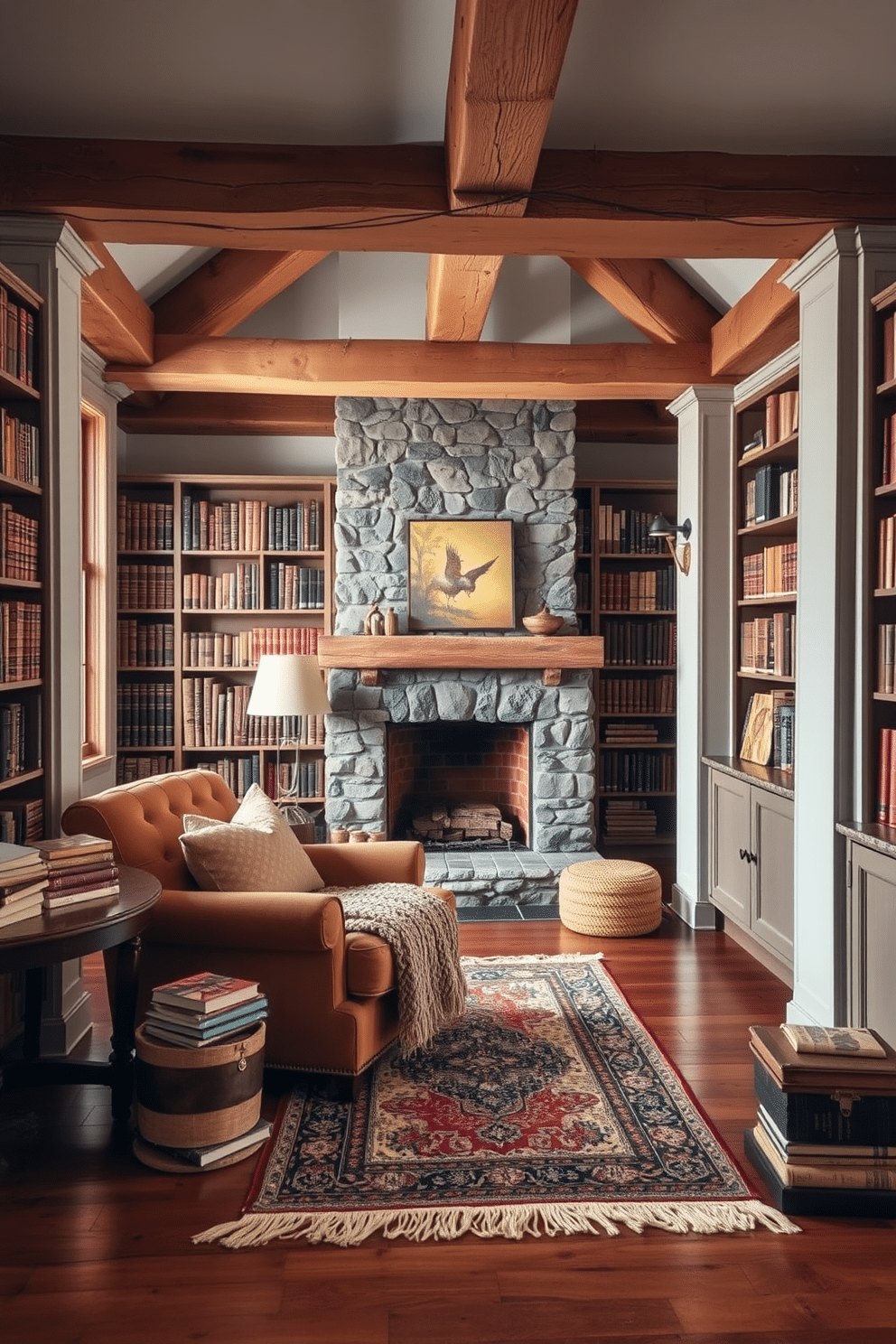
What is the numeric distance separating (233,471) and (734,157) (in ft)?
13.0

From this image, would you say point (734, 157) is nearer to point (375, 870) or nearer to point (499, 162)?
point (499, 162)

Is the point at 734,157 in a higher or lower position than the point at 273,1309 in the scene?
higher

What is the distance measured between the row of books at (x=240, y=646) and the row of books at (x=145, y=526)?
A: 1.84 ft

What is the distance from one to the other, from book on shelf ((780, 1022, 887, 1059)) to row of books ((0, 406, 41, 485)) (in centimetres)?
269

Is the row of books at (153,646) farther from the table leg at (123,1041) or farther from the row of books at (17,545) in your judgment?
the table leg at (123,1041)

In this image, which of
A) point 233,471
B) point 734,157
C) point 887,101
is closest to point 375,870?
point 734,157

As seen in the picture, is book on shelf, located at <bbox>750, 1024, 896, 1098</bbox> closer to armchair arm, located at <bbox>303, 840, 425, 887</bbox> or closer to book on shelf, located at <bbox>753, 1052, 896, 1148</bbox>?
Answer: book on shelf, located at <bbox>753, 1052, 896, 1148</bbox>

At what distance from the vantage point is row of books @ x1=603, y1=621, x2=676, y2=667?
6508 millimetres

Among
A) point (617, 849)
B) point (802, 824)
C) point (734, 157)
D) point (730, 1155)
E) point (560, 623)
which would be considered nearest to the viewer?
point (730, 1155)

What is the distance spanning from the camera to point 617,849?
6.52m

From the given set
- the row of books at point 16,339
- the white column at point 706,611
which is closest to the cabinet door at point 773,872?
the white column at point 706,611

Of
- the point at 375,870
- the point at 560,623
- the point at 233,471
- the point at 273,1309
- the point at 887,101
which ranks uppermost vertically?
the point at 887,101

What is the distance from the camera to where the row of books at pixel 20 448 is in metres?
3.05

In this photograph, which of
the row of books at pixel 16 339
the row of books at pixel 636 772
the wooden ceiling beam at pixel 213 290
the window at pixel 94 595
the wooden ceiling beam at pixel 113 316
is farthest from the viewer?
the row of books at pixel 636 772
